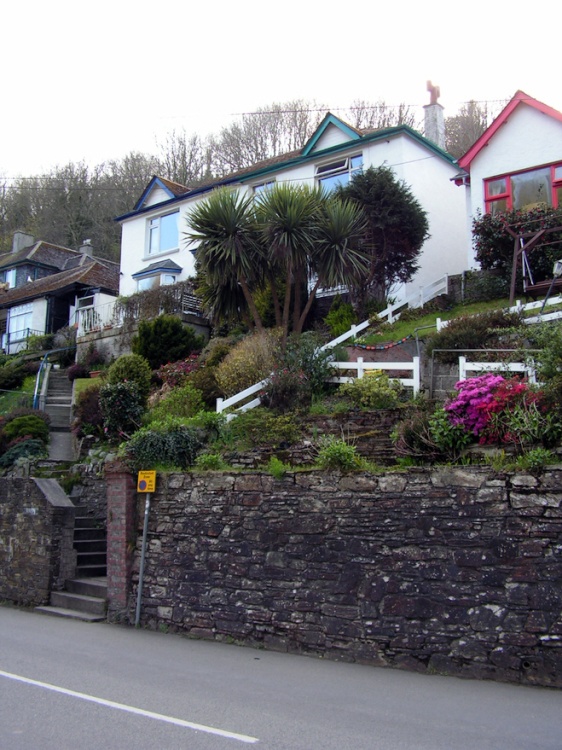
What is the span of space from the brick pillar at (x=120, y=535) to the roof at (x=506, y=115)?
630 inches

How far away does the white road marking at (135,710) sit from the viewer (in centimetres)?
566

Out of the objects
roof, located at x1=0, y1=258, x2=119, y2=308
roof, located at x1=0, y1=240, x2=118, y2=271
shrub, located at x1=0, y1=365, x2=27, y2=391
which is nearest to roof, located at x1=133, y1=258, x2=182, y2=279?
roof, located at x1=0, y1=258, x2=119, y2=308

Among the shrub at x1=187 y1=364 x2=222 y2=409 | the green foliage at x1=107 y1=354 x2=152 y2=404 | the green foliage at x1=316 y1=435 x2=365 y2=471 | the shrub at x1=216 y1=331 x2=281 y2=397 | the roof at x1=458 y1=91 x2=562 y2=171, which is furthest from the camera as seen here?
the roof at x1=458 y1=91 x2=562 y2=171

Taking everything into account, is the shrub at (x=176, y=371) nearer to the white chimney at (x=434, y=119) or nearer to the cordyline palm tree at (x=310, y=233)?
the cordyline palm tree at (x=310, y=233)

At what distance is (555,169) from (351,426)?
505 inches

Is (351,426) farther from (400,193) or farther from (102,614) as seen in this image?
(400,193)

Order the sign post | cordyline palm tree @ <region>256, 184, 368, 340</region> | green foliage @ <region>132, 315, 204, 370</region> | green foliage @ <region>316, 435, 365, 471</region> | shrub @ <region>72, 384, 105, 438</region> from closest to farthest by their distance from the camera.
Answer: green foliage @ <region>316, 435, 365, 471</region>, the sign post, cordyline palm tree @ <region>256, 184, 368, 340</region>, shrub @ <region>72, 384, 105, 438</region>, green foliage @ <region>132, 315, 204, 370</region>

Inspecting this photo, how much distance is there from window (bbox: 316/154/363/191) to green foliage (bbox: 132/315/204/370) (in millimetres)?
7581

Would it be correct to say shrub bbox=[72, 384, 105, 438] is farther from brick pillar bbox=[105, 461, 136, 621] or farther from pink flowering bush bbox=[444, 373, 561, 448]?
pink flowering bush bbox=[444, 373, 561, 448]

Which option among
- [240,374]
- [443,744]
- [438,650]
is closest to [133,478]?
[240,374]

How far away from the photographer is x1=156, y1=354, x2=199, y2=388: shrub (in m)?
18.6

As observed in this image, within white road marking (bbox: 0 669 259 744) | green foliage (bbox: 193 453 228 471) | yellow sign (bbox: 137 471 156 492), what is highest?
green foliage (bbox: 193 453 228 471)

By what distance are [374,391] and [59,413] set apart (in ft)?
38.8

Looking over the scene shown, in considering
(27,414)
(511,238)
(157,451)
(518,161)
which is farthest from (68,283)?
(157,451)
